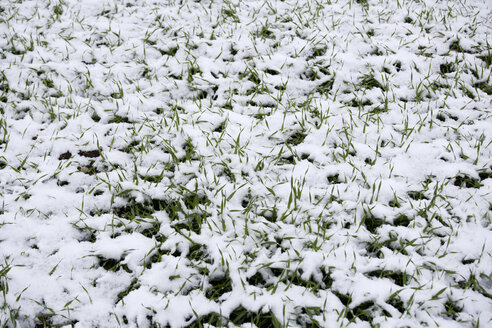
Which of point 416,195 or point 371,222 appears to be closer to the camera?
point 371,222

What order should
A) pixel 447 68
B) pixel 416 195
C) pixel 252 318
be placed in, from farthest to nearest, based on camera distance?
pixel 447 68 → pixel 416 195 → pixel 252 318

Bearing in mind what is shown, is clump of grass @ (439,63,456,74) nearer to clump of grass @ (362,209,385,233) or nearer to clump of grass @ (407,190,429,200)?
clump of grass @ (407,190,429,200)

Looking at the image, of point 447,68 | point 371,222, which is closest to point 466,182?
point 371,222

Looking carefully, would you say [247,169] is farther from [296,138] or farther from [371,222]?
[371,222]

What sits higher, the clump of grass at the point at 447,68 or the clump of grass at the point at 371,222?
the clump of grass at the point at 447,68

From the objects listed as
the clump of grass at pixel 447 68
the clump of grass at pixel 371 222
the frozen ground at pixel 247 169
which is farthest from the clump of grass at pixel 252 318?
the clump of grass at pixel 447 68

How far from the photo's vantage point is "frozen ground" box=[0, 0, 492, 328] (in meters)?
1.49

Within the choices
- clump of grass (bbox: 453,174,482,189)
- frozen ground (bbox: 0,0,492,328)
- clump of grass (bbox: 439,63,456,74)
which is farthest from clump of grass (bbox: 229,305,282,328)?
clump of grass (bbox: 439,63,456,74)

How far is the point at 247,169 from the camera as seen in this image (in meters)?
2.06

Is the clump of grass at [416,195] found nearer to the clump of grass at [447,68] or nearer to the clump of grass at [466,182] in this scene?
the clump of grass at [466,182]

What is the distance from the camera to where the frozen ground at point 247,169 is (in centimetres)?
149

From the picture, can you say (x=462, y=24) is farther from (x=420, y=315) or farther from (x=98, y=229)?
(x=98, y=229)

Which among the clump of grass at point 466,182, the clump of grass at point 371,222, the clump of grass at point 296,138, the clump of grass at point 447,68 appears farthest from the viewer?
the clump of grass at point 447,68

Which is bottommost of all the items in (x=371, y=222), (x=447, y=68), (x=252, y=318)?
(x=252, y=318)
